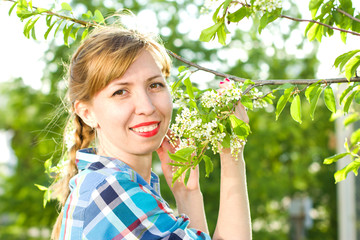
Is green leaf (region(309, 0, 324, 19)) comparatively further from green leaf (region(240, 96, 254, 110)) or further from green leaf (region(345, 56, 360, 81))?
green leaf (region(240, 96, 254, 110))

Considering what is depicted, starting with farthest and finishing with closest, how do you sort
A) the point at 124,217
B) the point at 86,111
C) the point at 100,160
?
1. the point at 86,111
2. the point at 100,160
3. the point at 124,217

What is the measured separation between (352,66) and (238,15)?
40cm

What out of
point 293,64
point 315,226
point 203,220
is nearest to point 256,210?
point 293,64

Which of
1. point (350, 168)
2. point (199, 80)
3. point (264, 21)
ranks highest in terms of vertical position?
point (199, 80)

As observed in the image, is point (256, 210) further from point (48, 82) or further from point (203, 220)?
point (203, 220)

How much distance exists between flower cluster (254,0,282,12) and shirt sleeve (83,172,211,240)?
697mm

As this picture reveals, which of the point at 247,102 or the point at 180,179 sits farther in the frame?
the point at 180,179

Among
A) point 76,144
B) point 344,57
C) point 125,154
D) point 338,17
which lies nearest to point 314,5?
point 338,17

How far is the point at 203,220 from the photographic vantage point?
6.17ft

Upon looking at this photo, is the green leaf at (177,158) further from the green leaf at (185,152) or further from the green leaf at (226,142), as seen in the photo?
the green leaf at (226,142)

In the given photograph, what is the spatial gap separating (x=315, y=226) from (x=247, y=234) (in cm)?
1377

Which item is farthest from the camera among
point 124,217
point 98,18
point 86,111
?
point 98,18

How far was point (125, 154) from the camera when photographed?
1.61 m

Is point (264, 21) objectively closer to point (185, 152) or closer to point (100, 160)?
point (185, 152)
